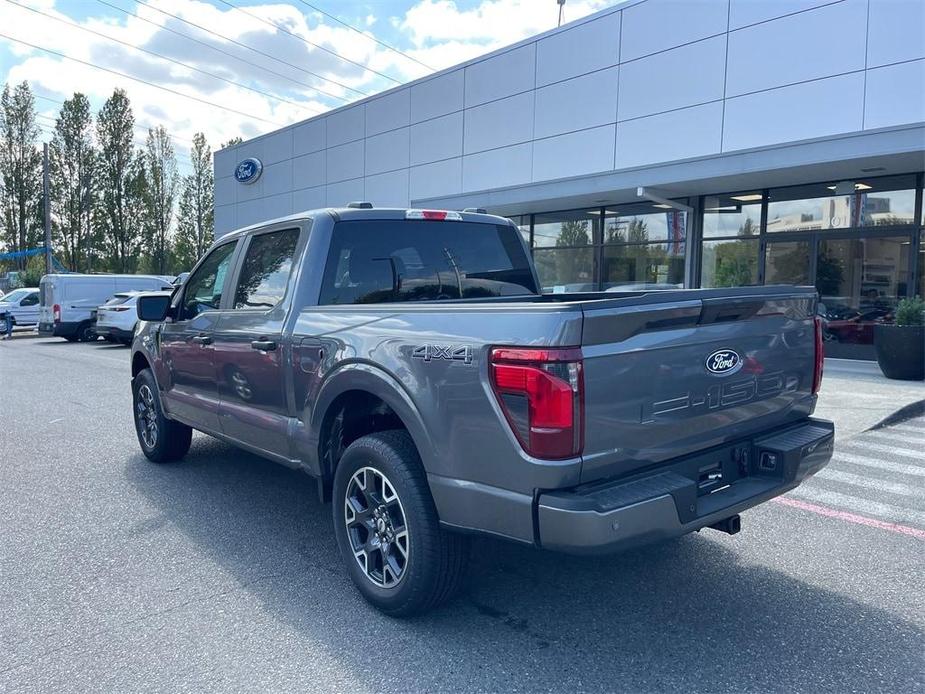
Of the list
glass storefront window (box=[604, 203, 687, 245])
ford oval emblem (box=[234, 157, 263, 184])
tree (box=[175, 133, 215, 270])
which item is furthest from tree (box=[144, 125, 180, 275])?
glass storefront window (box=[604, 203, 687, 245])

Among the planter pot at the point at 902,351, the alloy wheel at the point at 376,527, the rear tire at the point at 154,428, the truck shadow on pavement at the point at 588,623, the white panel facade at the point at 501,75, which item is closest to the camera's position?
the truck shadow on pavement at the point at 588,623

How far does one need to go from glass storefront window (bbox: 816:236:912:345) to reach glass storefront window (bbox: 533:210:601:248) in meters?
5.68

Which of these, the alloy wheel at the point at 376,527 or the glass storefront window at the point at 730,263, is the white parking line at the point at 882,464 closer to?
the alloy wheel at the point at 376,527

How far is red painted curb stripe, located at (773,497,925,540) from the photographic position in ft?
15.0

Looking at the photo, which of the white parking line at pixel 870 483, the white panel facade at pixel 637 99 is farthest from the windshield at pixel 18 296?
the white parking line at pixel 870 483

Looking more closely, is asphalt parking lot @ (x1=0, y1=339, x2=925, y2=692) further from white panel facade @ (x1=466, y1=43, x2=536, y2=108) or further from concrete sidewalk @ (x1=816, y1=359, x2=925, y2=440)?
white panel facade @ (x1=466, y1=43, x2=536, y2=108)

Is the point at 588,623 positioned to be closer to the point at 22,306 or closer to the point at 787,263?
the point at 787,263

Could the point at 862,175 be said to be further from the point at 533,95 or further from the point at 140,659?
the point at 140,659

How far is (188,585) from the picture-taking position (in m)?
3.72

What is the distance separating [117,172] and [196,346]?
2024 inches

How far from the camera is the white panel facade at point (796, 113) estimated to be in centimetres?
1316

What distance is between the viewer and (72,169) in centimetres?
4872

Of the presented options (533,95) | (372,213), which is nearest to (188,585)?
(372,213)

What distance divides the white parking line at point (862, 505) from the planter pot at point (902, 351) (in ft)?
22.3
